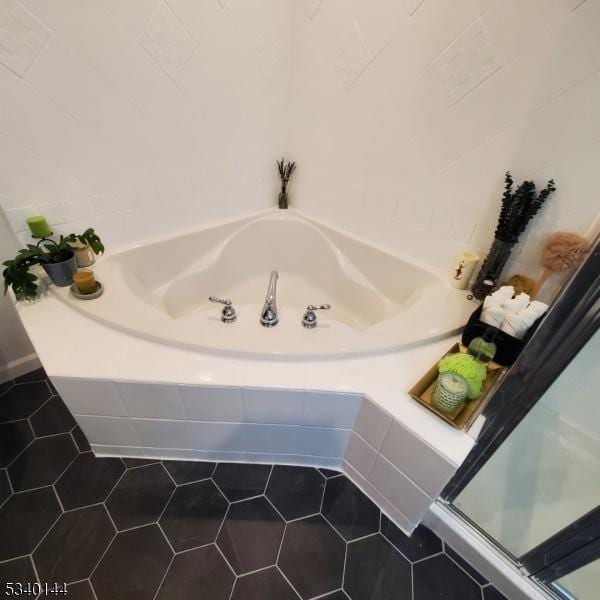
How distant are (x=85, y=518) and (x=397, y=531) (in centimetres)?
105

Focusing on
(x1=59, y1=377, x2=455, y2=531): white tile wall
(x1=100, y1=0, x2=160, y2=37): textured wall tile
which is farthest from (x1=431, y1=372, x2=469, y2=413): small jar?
(x1=100, y1=0, x2=160, y2=37): textured wall tile

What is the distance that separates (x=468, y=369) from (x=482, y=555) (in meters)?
0.63

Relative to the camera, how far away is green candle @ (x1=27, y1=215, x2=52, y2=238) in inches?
41.1

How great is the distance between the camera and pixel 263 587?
878 mm

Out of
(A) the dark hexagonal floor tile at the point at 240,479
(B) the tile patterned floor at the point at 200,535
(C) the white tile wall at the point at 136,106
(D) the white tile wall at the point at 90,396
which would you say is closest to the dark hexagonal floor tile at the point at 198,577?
(B) the tile patterned floor at the point at 200,535

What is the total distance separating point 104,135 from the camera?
1.11m

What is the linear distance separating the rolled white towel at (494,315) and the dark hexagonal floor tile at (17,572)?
1.55 metres

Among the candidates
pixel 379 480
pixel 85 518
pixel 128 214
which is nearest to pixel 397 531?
pixel 379 480

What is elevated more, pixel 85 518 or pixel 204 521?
pixel 204 521

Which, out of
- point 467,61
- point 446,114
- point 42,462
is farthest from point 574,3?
point 42,462

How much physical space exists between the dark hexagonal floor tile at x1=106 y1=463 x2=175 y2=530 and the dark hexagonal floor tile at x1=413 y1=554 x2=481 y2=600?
34.3 inches

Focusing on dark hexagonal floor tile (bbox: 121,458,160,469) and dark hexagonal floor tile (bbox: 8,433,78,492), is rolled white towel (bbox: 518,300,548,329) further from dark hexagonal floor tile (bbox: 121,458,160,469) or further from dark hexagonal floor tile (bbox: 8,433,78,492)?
dark hexagonal floor tile (bbox: 8,433,78,492)

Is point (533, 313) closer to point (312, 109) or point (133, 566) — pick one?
point (312, 109)

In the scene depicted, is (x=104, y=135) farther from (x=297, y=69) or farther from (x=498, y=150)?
(x=498, y=150)
